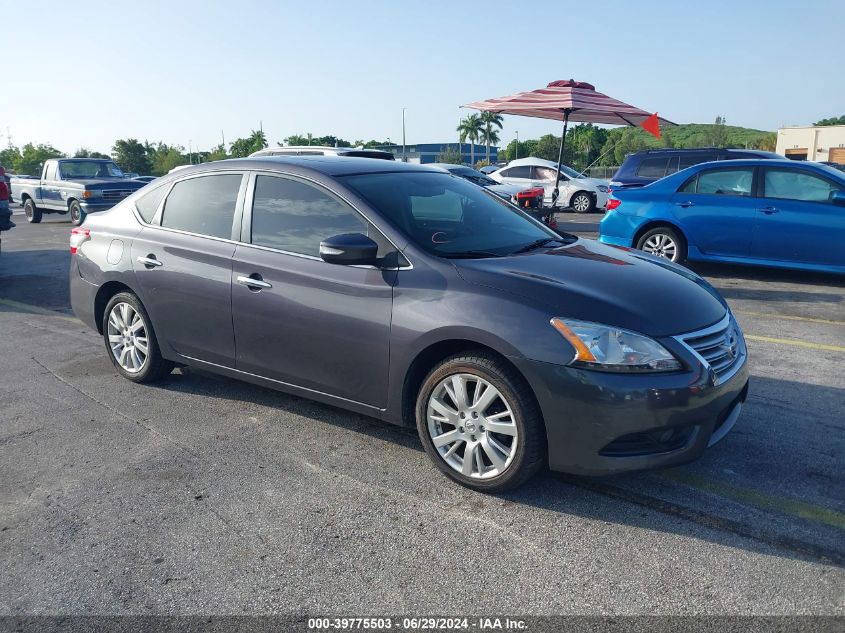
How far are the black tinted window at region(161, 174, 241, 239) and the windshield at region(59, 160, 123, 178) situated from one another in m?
15.6

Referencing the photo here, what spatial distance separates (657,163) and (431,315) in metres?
11.8

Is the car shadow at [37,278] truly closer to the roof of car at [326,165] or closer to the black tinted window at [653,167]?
the roof of car at [326,165]

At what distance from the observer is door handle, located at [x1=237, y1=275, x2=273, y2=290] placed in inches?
171

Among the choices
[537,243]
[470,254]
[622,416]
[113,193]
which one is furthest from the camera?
[113,193]

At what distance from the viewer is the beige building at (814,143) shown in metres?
70.1

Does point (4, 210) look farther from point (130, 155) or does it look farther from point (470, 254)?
point (130, 155)

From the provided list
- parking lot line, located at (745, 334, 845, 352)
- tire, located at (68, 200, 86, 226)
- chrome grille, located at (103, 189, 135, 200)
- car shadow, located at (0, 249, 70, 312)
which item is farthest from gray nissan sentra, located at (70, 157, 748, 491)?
tire, located at (68, 200, 86, 226)

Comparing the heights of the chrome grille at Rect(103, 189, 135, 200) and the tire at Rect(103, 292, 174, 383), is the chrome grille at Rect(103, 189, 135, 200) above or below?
above

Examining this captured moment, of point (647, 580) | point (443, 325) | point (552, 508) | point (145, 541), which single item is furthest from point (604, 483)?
point (145, 541)

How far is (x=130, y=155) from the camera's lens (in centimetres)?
8181

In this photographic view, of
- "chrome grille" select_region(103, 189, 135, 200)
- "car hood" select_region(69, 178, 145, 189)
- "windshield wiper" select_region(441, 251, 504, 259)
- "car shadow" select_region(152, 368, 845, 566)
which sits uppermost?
"car hood" select_region(69, 178, 145, 189)

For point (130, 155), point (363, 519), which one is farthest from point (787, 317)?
point (130, 155)

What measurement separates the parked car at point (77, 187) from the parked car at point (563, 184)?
35.1 ft

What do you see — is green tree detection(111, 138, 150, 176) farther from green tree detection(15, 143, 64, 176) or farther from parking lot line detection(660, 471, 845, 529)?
parking lot line detection(660, 471, 845, 529)
